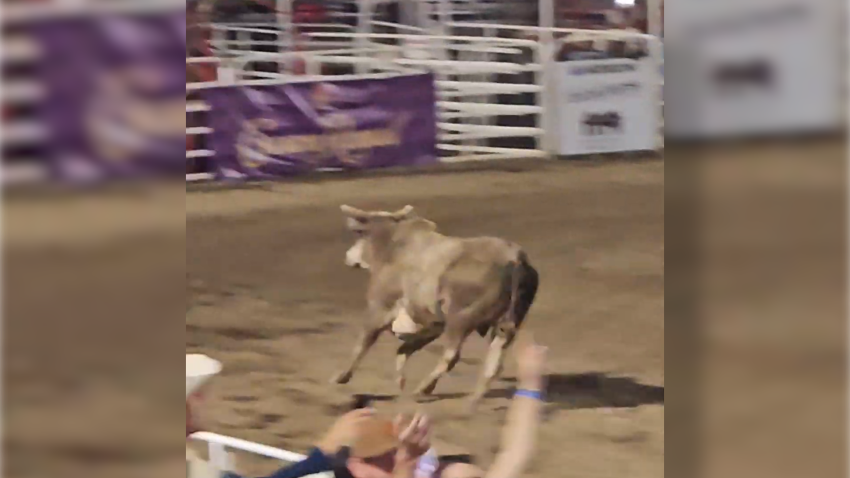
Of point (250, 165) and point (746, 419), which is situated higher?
point (250, 165)

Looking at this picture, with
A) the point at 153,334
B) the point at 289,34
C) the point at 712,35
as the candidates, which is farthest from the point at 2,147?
the point at 712,35

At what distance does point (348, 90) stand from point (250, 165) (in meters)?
0.14

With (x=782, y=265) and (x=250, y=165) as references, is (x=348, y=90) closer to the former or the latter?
(x=250, y=165)

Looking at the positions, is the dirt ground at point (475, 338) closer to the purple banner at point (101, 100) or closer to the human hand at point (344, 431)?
the human hand at point (344, 431)

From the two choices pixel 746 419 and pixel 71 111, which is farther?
pixel 746 419

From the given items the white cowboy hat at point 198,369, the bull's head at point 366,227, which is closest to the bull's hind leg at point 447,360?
the bull's head at point 366,227

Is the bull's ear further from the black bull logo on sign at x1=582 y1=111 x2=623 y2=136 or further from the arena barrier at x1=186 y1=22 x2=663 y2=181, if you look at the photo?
the black bull logo on sign at x1=582 y1=111 x2=623 y2=136

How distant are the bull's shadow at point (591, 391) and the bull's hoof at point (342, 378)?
0.17 meters

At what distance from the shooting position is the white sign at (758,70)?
0.99m

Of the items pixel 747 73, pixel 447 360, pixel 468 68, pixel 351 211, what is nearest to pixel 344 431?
pixel 447 360

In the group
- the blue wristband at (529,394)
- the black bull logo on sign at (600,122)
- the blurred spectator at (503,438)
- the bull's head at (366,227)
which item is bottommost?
the blurred spectator at (503,438)

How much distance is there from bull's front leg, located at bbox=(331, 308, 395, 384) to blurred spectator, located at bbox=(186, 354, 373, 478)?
0.15ft

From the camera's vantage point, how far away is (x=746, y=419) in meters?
1.03

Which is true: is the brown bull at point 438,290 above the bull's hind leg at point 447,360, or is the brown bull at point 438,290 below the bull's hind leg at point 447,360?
above
